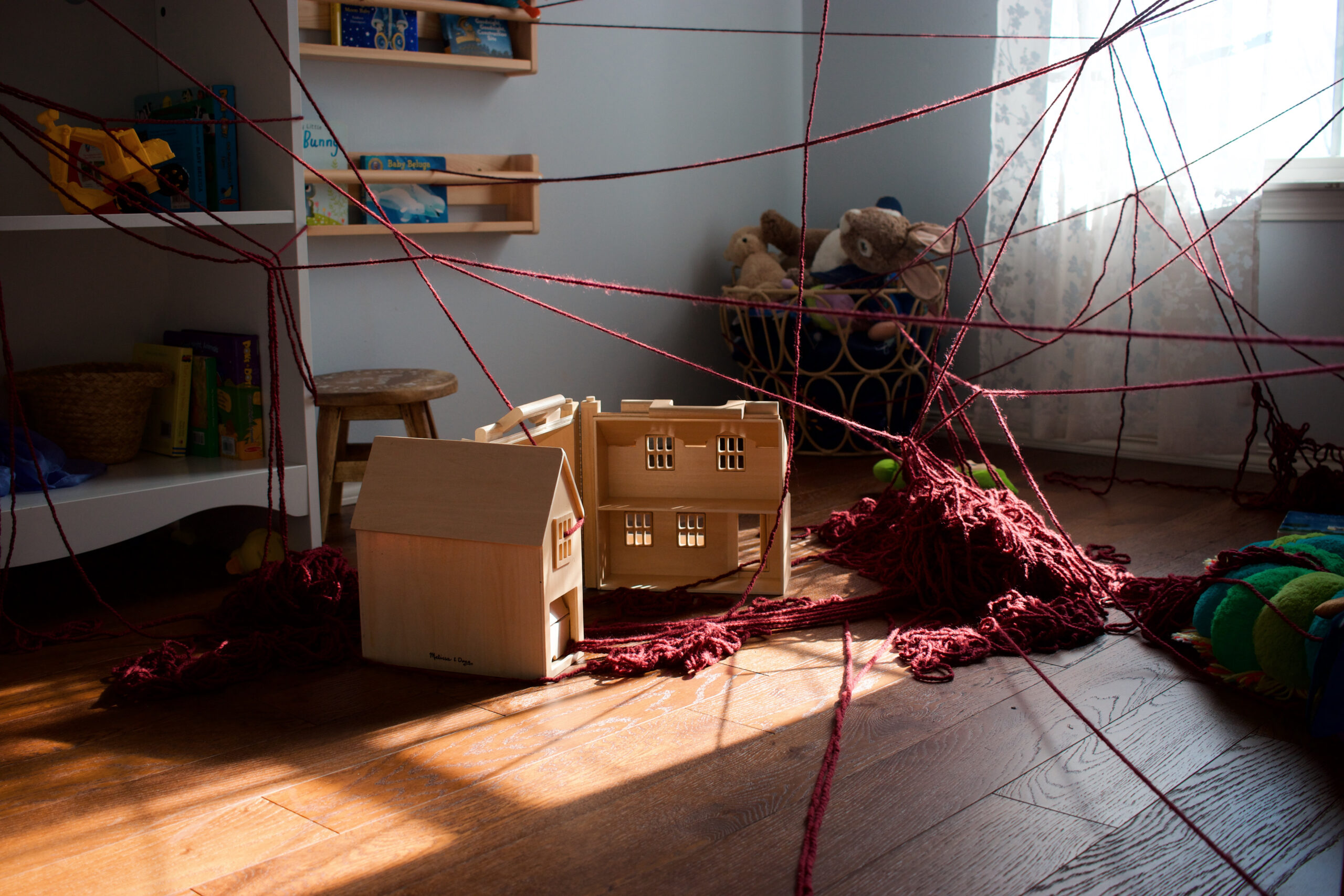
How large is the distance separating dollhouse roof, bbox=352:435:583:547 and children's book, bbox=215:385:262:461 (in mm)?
562

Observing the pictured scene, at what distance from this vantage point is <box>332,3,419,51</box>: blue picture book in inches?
86.7

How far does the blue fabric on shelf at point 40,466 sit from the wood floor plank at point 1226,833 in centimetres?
148

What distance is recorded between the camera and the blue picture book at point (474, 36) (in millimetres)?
2369

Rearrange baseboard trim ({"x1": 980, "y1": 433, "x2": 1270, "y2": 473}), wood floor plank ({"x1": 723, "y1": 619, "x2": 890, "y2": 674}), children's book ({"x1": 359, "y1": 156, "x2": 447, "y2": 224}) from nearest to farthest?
wood floor plank ({"x1": 723, "y1": 619, "x2": 890, "y2": 674}) < children's book ({"x1": 359, "y1": 156, "x2": 447, "y2": 224}) < baseboard trim ({"x1": 980, "y1": 433, "x2": 1270, "y2": 473})

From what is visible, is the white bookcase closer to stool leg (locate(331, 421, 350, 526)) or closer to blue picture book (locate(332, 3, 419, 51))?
stool leg (locate(331, 421, 350, 526))

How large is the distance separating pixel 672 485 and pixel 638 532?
100 mm

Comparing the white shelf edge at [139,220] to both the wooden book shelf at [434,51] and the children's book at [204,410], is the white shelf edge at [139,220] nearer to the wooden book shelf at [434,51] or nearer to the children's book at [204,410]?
the children's book at [204,410]

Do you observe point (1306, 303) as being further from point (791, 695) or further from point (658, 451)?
point (791, 695)

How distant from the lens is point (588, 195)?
2.78 m

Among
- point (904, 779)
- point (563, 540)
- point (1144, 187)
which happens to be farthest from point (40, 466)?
point (1144, 187)

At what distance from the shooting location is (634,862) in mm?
975

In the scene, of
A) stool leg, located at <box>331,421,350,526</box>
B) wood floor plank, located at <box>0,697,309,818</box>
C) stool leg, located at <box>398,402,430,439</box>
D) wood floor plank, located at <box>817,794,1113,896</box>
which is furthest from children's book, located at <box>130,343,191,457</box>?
wood floor plank, located at <box>817,794,1113,896</box>

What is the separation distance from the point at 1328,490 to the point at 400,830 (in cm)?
191

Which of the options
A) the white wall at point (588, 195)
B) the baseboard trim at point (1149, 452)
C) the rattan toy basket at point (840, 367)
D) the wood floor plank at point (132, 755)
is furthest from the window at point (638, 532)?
the baseboard trim at point (1149, 452)
